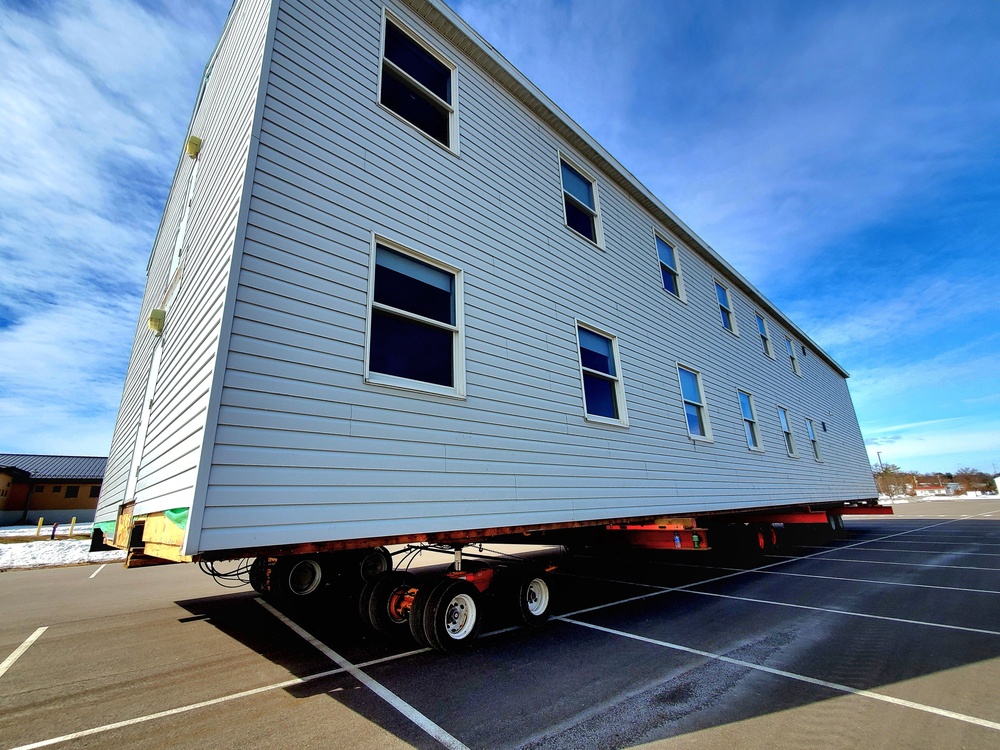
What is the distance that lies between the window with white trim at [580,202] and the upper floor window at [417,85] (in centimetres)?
261

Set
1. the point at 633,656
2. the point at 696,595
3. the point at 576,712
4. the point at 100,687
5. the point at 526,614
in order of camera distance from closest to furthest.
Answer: the point at 576,712 < the point at 100,687 < the point at 633,656 < the point at 526,614 < the point at 696,595

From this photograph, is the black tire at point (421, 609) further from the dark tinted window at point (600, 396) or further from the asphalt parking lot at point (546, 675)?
the dark tinted window at point (600, 396)

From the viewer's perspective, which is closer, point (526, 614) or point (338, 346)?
point (338, 346)

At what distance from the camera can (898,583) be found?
758 cm

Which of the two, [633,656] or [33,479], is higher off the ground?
[33,479]

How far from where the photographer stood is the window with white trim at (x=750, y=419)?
11.4 metres

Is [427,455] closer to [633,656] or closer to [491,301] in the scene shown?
[491,301]

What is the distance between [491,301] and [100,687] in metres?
5.29

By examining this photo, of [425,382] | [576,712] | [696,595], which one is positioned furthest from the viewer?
[696,595]

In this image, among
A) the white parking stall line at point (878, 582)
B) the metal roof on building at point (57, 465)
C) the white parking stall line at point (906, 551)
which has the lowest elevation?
the white parking stall line at point (906, 551)

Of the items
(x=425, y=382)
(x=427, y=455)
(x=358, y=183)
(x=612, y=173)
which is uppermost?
(x=612, y=173)

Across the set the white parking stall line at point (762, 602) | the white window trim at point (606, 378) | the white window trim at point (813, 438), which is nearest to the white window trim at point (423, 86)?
the white window trim at point (606, 378)

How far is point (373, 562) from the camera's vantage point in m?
6.47

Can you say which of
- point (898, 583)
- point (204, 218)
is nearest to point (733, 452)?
point (898, 583)
